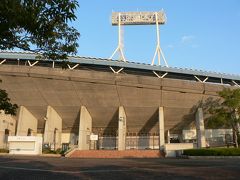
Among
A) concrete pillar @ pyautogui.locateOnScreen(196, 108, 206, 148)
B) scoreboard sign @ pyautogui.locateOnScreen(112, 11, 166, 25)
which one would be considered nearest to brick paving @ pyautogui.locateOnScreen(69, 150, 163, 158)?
concrete pillar @ pyautogui.locateOnScreen(196, 108, 206, 148)

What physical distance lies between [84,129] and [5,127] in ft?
43.7

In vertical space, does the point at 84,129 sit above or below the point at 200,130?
above

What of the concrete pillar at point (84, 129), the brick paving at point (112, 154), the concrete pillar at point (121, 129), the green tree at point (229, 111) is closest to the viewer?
the brick paving at point (112, 154)

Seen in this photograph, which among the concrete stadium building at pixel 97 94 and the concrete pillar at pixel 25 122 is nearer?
the concrete stadium building at pixel 97 94

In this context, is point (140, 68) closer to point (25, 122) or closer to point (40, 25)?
point (25, 122)

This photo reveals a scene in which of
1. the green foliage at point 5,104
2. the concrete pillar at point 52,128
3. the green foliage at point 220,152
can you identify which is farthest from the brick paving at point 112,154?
the green foliage at point 5,104

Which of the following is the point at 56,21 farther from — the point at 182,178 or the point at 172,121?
the point at 172,121

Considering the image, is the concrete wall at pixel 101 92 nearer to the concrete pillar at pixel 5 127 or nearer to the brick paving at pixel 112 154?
the concrete pillar at pixel 5 127

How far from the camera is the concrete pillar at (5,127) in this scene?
52.7 m

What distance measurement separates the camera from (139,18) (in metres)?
60.5

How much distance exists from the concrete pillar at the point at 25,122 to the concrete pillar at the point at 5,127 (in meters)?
2.65

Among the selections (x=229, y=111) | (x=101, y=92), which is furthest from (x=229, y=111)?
(x=101, y=92)

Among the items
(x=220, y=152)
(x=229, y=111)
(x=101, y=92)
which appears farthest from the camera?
(x=101, y=92)

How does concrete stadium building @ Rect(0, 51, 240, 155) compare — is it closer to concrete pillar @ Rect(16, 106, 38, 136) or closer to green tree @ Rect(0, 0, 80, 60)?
concrete pillar @ Rect(16, 106, 38, 136)
